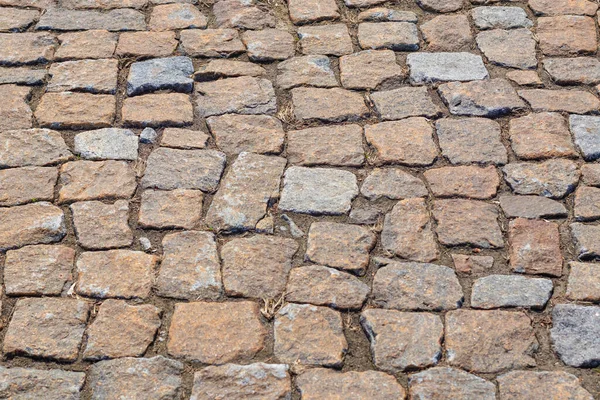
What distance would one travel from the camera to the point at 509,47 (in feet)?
14.5

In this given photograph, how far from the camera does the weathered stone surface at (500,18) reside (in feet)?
15.1

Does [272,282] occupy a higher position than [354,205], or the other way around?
[354,205]

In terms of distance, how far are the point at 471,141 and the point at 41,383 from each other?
2.18 metres

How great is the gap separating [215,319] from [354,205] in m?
0.84

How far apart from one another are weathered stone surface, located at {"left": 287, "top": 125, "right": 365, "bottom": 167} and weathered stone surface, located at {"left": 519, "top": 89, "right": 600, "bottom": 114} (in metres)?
0.90

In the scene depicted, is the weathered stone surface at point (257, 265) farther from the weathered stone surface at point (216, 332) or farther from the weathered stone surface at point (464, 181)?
the weathered stone surface at point (464, 181)

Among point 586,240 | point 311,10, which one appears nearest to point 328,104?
point 311,10

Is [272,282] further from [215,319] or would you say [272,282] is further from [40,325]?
[40,325]

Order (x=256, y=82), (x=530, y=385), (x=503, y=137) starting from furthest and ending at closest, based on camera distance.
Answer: (x=256, y=82), (x=503, y=137), (x=530, y=385)

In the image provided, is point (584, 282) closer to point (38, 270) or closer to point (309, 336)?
point (309, 336)

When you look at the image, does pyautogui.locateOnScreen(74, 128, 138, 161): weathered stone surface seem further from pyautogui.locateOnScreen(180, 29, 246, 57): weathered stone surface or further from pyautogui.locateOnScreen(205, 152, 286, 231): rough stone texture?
pyautogui.locateOnScreen(180, 29, 246, 57): weathered stone surface


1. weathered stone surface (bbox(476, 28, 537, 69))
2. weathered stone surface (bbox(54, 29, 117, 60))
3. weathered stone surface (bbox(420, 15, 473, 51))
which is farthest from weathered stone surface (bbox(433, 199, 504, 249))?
weathered stone surface (bbox(54, 29, 117, 60))

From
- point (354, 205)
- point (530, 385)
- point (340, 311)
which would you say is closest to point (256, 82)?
point (354, 205)

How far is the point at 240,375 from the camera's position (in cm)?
277
